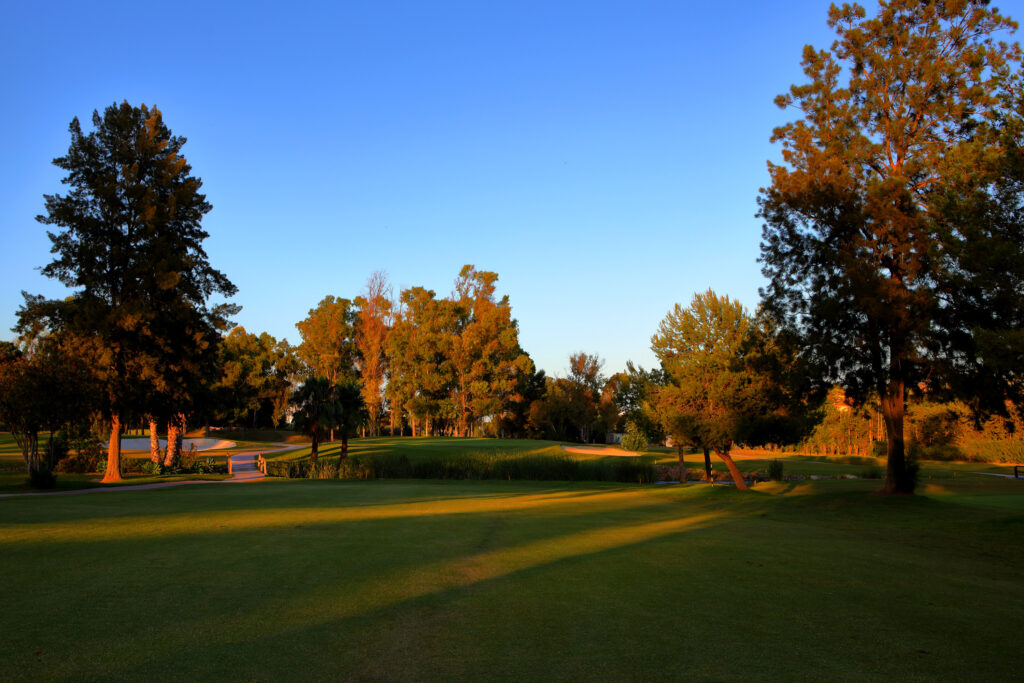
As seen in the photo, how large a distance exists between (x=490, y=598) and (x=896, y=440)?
1619 cm

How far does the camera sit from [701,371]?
22156 mm

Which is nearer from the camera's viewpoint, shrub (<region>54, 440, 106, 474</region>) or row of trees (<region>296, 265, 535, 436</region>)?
shrub (<region>54, 440, 106, 474</region>)

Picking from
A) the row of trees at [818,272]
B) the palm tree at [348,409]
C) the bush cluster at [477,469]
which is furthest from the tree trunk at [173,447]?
the palm tree at [348,409]

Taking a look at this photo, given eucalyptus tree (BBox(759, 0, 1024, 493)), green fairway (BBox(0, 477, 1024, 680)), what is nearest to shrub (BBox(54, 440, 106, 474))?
green fairway (BBox(0, 477, 1024, 680))

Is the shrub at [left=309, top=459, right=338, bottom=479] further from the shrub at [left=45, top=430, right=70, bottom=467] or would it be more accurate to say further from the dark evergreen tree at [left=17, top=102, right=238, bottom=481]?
the shrub at [left=45, top=430, right=70, bottom=467]

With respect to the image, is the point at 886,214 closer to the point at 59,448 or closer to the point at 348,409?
the point at 348,409

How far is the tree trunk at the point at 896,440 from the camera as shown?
17531mm

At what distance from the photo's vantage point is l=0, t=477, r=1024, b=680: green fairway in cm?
441

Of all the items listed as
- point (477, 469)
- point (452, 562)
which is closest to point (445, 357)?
point (477, 469)

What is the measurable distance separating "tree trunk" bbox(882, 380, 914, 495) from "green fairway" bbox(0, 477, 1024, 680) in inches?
194

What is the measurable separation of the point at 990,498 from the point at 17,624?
21648mm

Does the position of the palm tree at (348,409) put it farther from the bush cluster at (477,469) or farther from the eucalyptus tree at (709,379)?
the eucalyptus tree at (709,379)

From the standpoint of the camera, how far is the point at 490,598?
20.3 feet

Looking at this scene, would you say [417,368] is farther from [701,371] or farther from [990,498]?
[990,498]
